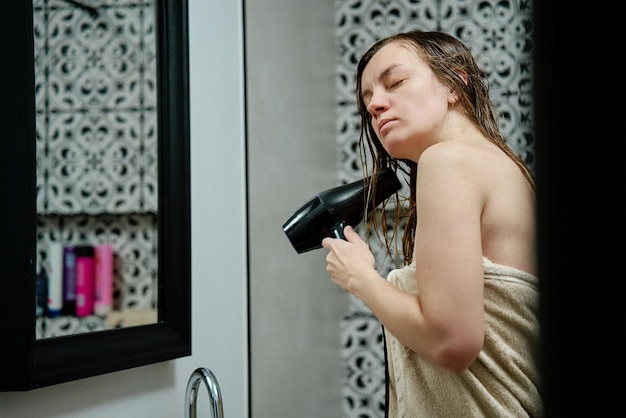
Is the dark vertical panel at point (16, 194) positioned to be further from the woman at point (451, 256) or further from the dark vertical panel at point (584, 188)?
the dark vertical panel at point (584, 188)

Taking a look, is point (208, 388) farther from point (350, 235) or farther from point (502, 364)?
point (502, 364)

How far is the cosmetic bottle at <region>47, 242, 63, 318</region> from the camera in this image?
3.30ft

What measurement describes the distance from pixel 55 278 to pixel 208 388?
331mm

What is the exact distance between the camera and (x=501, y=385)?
2.78 ft

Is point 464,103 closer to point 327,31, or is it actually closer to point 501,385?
point 501,385

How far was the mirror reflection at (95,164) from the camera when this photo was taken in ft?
3.30

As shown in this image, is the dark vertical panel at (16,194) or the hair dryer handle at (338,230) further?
the hair dryer handle at (338,230)

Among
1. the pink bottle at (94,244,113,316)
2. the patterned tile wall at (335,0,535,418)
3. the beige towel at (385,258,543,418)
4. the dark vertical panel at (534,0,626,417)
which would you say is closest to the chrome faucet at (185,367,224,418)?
the pink bottle at (94,244,113,316)

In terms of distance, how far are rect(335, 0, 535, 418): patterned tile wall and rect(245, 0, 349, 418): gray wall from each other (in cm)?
4

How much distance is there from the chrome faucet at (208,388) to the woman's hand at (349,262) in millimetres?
357

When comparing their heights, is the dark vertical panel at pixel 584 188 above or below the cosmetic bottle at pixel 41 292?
above

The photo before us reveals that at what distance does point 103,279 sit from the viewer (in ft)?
3.68

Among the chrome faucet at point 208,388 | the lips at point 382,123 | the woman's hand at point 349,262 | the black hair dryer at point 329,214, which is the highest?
the lips at point 382,123

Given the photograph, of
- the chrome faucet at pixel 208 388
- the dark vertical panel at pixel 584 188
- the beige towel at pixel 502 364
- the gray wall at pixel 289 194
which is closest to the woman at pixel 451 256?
the beige towel at pixel 502 364
